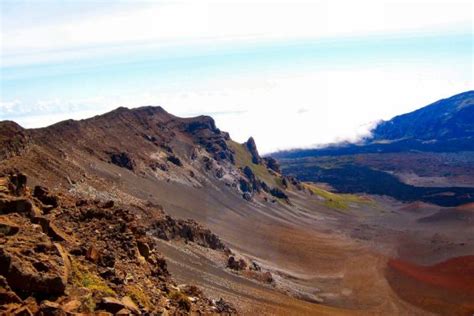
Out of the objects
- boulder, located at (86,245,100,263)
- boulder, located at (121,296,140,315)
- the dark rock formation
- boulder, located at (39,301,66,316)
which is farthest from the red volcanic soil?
boulder, located at (39,301,66,316)

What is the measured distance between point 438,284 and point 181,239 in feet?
188

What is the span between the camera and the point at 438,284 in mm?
109562

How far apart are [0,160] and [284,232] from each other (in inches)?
3386

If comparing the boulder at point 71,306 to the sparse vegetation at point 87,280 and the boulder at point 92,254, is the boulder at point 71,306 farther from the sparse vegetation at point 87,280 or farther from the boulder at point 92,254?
the boulder at point 92,254

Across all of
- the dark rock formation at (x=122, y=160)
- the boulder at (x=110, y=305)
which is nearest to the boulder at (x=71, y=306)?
the boulder at (x=110, y=305)

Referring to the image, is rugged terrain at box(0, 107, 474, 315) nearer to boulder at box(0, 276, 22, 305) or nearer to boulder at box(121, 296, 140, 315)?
boulder at box(0, 276, 22, 305)

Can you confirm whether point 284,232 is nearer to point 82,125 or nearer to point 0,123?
point 82,125

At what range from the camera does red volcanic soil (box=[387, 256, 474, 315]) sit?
95.3m

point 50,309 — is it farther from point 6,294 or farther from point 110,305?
point 110,305

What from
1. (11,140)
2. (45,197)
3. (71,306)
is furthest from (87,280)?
(11,140)

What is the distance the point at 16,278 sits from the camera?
22.0 metres

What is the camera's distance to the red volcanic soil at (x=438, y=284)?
9531 cm

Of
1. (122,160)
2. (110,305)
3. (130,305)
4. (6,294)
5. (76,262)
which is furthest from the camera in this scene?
(122,160)

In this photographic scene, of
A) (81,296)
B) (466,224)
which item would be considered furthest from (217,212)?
(81,296)
